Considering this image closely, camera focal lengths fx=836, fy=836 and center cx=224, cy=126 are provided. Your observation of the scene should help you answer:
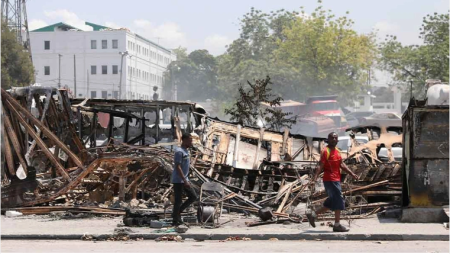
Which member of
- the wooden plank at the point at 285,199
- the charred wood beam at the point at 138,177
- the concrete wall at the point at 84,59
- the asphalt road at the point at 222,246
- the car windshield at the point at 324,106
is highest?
the concrete wall at the point at 84,59

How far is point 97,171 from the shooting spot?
1852 centimetres

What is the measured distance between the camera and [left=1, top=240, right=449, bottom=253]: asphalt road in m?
12.0

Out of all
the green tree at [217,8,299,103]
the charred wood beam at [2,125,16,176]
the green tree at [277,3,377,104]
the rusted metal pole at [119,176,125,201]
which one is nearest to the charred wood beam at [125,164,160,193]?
the rusted metal pole at [119,176,125,201]

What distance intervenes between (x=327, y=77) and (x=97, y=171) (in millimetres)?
70510

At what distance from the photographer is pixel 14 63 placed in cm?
7131

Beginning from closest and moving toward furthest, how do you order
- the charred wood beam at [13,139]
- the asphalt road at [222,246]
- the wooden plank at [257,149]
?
1. the asphalt road at [222,246]
2. the charred wood beam at [13,139]
3. the wooden plank at [257,149]

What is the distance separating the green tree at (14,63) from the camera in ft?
226

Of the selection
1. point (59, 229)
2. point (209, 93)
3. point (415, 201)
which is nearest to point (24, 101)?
point (59, 229)

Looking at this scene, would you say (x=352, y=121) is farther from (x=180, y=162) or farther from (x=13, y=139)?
(x=180, y=162)

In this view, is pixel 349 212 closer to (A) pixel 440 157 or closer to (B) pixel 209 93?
(A) pixel 440 157

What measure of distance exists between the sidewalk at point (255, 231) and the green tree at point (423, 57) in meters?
48.9

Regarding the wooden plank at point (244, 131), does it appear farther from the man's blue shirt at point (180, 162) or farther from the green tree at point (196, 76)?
the green tree at point (196, 76)

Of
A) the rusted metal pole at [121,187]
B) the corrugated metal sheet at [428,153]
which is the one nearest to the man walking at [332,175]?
the corrugated metal sheet at [428,153]

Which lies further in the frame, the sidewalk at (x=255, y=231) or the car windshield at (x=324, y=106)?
the car windshield at (x=324, y=106)
